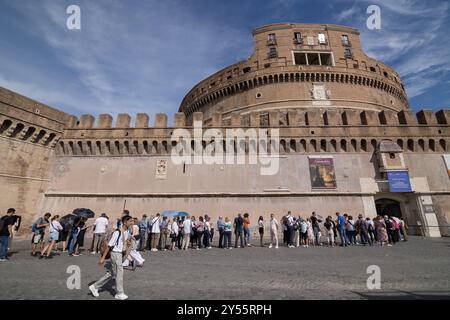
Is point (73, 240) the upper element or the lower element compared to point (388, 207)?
lower

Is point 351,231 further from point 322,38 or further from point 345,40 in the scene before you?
point 345,40

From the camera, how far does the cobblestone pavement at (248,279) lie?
395 cm

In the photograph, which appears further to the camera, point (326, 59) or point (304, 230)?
point (326, 59)

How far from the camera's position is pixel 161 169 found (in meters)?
16.3

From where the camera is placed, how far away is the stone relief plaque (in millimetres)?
16156

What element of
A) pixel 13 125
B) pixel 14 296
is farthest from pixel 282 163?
pixel 13 125

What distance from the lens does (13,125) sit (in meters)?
14.1

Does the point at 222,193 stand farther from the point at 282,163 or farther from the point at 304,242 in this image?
the point at 304,242

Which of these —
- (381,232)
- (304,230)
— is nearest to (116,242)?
(304,230)

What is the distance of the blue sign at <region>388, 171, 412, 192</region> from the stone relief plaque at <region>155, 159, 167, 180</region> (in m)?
16.5

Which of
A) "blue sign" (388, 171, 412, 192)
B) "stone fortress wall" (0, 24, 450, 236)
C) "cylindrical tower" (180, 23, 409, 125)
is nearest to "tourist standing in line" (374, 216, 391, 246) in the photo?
"stone fortress wall" (0, 24, 450, 236)

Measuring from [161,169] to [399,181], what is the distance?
17422 millimetres

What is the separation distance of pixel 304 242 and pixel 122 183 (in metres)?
13.0
